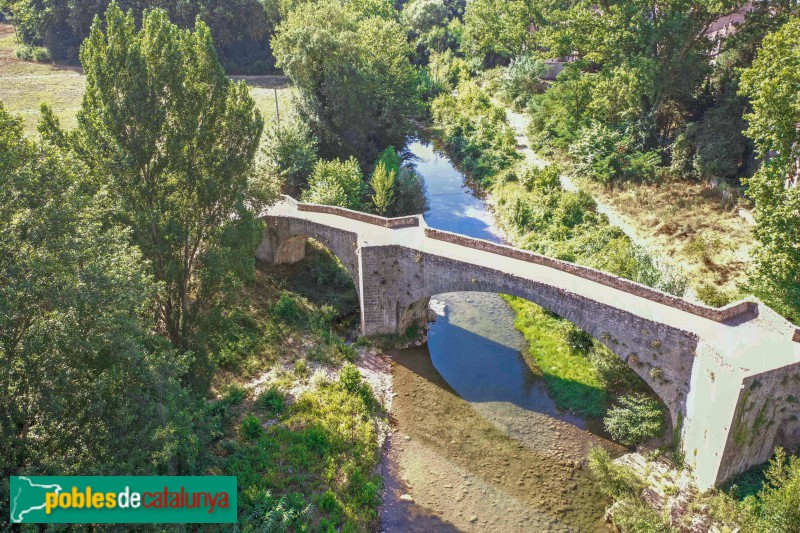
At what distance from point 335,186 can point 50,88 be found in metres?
47.3

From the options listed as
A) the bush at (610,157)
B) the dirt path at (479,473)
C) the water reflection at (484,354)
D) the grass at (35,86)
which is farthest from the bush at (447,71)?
the dirt path at (479,473)

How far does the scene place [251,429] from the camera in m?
21.0

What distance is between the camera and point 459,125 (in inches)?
2306

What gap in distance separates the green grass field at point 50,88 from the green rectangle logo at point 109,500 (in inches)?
1386

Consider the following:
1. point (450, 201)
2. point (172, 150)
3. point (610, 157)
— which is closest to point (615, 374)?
point (172, 150)

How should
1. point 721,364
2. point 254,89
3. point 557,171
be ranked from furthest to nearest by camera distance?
point 254,89, point 557,171, point 721,364

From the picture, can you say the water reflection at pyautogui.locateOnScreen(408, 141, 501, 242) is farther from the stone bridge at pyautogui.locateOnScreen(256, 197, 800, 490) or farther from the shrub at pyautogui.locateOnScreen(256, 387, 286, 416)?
the shrub at pyautogui.locateOnScreen(256, 387, 286, 416)

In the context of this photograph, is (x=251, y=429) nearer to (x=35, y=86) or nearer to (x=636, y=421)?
(x=636, y=421)

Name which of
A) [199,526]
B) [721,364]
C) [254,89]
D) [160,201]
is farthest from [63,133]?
[254,89]

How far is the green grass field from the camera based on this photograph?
52.9m

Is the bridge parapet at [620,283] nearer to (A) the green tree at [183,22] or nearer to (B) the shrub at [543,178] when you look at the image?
(B) the shrub at [543,178]

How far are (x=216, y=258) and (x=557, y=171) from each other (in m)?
29.2

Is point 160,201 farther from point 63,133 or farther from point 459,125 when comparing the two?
point 459,125

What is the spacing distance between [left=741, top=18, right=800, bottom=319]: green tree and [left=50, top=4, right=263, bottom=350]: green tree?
21.7 metres
